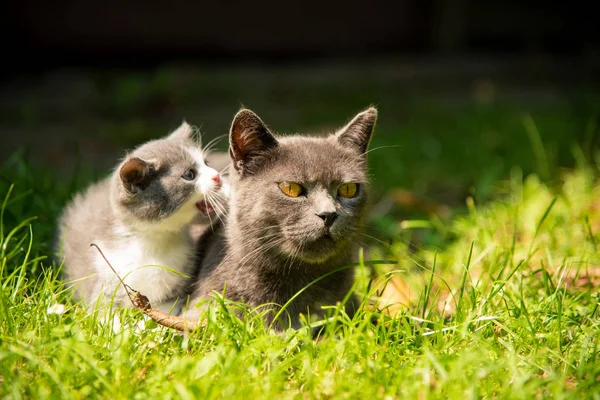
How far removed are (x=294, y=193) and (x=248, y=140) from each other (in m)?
0.27

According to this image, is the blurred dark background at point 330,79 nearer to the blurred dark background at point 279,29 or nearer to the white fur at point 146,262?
the blurred dark background at point 279,29

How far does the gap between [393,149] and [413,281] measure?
232 cm

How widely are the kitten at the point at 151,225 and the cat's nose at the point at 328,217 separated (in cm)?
49

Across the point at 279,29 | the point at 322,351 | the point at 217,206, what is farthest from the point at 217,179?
the point at 279,29

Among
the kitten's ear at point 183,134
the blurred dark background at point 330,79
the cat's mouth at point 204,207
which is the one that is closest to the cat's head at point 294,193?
the cat's mouth at point 204,207

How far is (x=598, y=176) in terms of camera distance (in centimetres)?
372

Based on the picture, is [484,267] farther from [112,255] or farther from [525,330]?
[112,255]

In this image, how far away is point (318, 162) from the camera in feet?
7.25

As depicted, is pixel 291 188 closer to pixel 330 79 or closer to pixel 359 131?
pixel 359 131

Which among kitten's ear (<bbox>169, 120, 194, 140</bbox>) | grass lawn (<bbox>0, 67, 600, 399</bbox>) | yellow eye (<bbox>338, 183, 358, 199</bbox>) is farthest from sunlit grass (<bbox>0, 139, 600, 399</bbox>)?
kitten's ear (<bbox>169, 120, 194, 140</bbox>)

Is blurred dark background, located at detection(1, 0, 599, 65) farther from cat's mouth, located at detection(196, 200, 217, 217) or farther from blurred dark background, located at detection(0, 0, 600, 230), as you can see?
cat's mouth, located at detection(196, 200, 217, 217)

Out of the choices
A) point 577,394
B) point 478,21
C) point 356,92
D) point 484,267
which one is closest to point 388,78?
point 356,92

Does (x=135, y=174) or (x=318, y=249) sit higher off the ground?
(x=135, y=174)

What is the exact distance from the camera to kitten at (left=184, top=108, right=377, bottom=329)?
6.99ft
